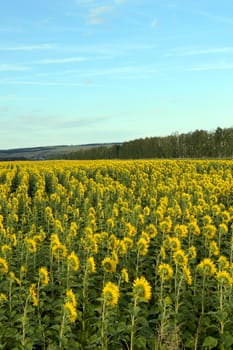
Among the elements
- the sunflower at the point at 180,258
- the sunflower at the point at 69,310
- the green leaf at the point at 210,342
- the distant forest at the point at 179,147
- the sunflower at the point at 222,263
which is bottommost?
the green leaf at the point at 210,342

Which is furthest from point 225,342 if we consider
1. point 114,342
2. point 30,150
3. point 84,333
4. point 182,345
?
point 30,150

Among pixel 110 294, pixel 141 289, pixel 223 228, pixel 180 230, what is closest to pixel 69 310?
pixel 110 294

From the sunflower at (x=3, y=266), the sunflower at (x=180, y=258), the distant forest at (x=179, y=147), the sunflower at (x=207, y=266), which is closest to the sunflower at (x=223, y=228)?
the sunflower at (x=207, y=266)

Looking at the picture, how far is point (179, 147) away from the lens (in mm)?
79500

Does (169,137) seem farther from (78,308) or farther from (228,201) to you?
(78,308)

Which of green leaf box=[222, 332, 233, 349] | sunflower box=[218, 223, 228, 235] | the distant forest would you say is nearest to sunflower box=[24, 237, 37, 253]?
green leaf box=[222, 332, 233, 349]

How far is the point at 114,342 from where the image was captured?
5.06 metres

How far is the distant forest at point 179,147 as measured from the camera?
229 ft

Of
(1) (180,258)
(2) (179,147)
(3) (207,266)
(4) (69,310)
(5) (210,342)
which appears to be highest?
(2) (179,147)

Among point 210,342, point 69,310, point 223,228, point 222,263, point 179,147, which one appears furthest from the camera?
point 179,147

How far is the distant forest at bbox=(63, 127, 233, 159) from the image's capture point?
69.9m

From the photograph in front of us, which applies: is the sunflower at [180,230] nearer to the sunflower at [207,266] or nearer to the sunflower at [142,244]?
the sunflower at [142,244]

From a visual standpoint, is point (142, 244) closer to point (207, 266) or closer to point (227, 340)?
point (207, 266)

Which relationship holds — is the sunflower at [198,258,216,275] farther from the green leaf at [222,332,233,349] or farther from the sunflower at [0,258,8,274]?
the sunflower at [0,258,8,274]
